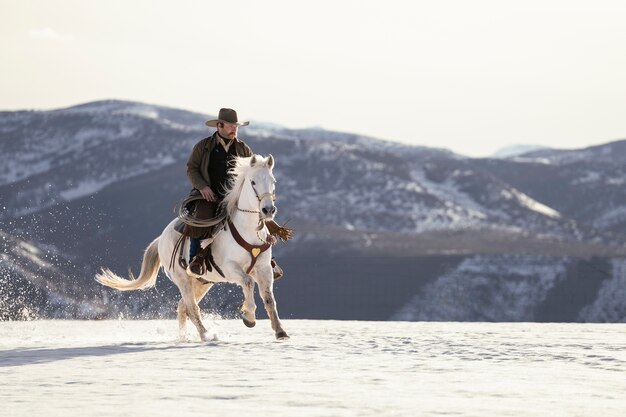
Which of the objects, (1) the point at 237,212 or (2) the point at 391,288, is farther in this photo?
(2) the point at 391,288

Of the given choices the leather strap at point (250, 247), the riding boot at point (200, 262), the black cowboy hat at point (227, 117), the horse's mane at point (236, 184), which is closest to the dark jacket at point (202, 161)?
the black cowboy hat at point (227, 117)

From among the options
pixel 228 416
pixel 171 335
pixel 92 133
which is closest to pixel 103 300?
pixel 171 335

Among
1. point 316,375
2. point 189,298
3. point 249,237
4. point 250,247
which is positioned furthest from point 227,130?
point 316,375

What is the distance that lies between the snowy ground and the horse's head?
1.53 meters

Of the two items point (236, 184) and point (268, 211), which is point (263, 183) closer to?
point (268, 211)

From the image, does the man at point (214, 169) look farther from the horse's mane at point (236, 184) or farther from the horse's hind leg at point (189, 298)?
the horse's hind leg at point (189, 298)

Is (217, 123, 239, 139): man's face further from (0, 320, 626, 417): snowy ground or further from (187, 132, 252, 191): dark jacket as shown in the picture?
(0, 320, 626, 417): snowy ground

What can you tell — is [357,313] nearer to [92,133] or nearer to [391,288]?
[391,288]

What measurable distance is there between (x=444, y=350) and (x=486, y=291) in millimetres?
44068

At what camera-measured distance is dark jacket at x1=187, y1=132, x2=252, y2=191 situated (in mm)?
15008

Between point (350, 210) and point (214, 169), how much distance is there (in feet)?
248

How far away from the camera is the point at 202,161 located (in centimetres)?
1506

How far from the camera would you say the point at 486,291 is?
2254 inches

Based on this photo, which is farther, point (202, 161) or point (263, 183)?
point (202, 161)
